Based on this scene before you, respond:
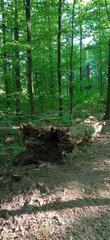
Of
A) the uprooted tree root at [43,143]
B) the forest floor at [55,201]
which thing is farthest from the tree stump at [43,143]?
the forest floor at [55,201]

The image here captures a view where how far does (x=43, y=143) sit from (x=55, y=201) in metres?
2.02

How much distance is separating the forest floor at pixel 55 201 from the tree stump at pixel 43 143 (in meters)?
0.29

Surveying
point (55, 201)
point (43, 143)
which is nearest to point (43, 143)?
point (43, 143)

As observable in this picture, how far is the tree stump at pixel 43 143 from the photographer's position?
7.62 m

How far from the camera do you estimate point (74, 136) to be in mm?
9195

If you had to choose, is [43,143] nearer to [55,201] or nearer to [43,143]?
[43,143]

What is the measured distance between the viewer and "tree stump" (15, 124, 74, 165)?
7617 mm

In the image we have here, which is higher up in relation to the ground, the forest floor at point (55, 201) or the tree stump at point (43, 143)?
the tree stump at point (43, 143)

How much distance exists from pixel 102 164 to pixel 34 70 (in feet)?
35.6

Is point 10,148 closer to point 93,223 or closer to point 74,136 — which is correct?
point 74,136

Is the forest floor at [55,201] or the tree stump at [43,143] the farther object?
the tree stump at [43,143]

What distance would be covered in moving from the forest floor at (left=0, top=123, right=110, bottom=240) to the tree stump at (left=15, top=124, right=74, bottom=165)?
0.29m

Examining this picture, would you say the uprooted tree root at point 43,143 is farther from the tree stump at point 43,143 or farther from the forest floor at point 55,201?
the forest floor at point 55,201

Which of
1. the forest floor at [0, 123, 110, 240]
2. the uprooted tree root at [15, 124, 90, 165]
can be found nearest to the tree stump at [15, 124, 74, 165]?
the uprooted tree root at [15, 124, 90, 165]
